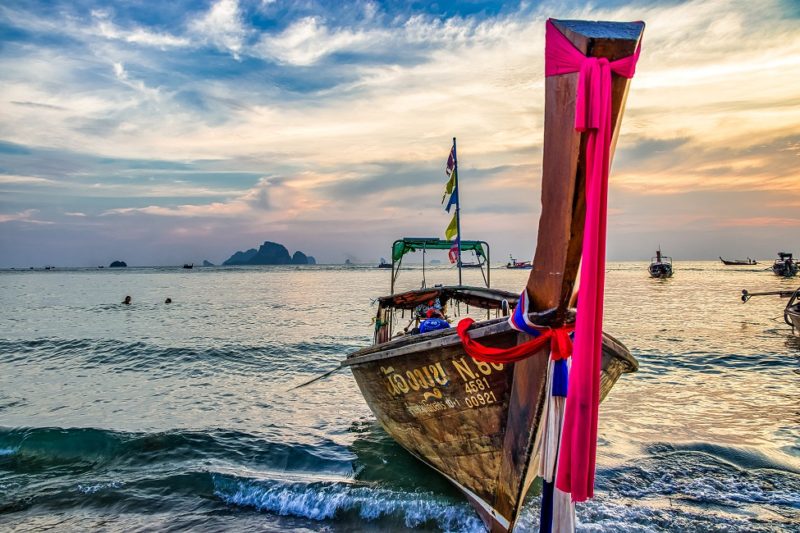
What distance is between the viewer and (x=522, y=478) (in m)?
4.90

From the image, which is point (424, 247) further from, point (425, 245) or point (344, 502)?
point (344, 502)

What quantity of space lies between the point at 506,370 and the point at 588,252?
2089 mm

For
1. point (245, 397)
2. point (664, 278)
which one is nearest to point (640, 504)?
point (245, 397)

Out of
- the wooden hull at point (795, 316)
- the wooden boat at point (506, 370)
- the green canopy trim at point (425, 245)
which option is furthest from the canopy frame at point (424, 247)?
the wooden hull at point (795, 316)

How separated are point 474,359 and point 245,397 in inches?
403

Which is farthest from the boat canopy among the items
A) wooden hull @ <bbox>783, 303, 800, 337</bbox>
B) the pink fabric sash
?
wooden hull @ <bbox>783, 303, 800, 337</bbox>

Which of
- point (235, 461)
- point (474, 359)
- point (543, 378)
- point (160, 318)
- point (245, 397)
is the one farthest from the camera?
point (160, 318)

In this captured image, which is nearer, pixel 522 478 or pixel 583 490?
pixel 583 490

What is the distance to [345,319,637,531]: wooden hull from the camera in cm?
466

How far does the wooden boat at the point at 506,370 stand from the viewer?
120 inches

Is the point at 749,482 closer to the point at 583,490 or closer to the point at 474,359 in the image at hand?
the point at 474,359

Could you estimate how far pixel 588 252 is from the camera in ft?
9.82

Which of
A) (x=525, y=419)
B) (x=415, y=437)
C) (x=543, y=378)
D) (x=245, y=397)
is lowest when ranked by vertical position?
(x=245, y=397)

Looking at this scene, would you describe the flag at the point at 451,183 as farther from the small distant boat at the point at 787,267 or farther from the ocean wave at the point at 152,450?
the small distant boat at the point at 787,267
